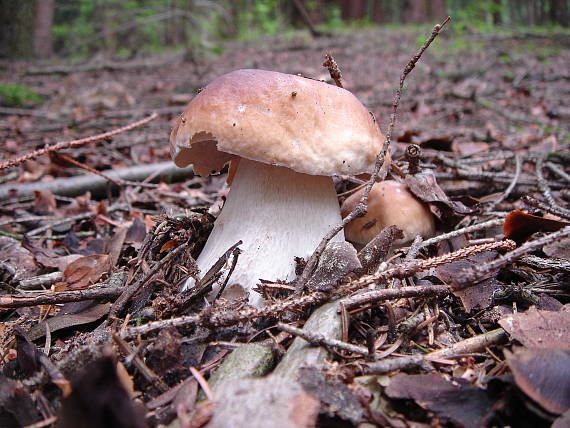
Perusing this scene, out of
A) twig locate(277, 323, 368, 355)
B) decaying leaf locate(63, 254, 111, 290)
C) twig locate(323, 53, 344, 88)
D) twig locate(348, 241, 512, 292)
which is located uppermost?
twig locate(323, 53, 344, 88)

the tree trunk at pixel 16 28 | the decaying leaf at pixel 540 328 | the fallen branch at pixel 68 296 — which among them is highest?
the tree trunk at pixel 16 28

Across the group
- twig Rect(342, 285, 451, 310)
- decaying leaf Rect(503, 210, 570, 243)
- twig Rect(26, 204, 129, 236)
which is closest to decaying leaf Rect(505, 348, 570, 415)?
twig Rect(342, 285, 451, 310)

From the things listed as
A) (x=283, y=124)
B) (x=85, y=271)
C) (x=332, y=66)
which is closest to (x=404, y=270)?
(x=283, y=124)

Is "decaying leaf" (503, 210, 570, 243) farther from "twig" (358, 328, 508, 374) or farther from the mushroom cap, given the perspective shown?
the mushroom cap

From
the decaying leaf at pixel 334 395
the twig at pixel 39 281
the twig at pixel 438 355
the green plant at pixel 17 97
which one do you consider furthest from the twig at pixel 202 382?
the green plant at pixel 17 97

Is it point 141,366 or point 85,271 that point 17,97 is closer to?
point 85,271

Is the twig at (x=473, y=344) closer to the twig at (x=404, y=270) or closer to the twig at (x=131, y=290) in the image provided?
the twig at (x=404, y=270)

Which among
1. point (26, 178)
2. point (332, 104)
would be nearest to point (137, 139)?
point (26, 178)
